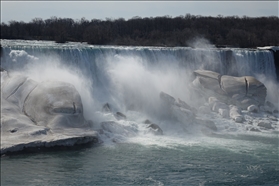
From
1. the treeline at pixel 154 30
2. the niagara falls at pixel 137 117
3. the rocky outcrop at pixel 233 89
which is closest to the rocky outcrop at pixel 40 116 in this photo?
the niagara falls at pixel 137 117

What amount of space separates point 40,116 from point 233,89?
39.3ft

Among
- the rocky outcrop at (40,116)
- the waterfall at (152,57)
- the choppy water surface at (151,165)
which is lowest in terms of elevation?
the choppy water surface at (151,165)

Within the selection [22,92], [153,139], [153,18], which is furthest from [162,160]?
[153,18]

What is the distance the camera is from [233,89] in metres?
24.6

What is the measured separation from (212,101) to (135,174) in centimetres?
1136

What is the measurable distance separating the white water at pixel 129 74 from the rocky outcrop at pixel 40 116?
1.32 meters

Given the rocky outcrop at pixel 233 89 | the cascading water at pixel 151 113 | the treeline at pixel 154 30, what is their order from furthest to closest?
the treeline at pixel 154 30, the rocky outcrop at pixel 233 89, the cascading water at pixel 151 113

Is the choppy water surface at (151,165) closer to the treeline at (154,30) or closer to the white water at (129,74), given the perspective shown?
the white water at (129,74)

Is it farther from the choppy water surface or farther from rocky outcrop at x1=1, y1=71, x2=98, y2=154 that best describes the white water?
the choppy water surface

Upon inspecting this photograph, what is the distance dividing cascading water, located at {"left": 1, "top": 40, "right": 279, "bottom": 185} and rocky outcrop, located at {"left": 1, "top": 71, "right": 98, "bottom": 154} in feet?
2.97

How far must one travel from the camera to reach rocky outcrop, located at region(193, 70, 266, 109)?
2436 cm

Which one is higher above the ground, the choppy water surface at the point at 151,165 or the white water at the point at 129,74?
the white water at the point at 129,74

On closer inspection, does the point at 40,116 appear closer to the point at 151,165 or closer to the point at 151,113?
the point at 151,165

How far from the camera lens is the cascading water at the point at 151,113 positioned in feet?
44.7
